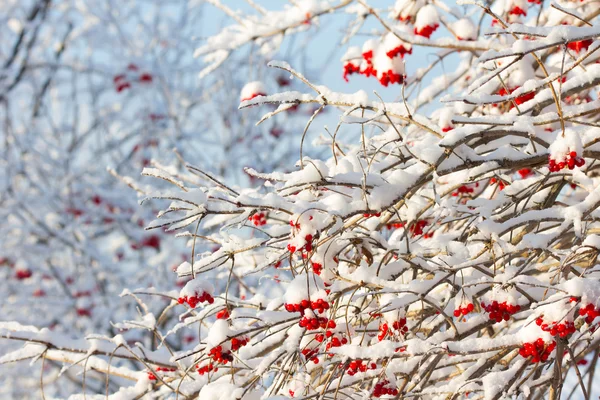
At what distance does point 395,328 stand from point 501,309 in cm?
39

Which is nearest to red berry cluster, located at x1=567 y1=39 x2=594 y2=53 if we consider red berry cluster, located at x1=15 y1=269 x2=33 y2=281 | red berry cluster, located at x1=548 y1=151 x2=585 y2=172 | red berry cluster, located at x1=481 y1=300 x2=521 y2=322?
red berry cluster, located at x1=548 y1=151 x2=585 y2=172

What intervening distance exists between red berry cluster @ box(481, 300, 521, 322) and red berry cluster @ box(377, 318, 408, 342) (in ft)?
1.00

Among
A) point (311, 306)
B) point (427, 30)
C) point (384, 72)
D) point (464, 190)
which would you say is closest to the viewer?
point (311, 306)

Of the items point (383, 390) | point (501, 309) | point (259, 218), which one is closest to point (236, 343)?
point (383, 390)

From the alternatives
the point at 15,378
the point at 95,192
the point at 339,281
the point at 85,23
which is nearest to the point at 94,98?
the point at 85,23

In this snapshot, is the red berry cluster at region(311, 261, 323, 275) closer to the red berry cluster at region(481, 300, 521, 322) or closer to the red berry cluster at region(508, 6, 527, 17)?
the red berry cluster at region(481, 300, 521, 322)

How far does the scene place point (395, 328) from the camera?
2.53 m

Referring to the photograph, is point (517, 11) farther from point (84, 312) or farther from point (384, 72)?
point (84, 312)

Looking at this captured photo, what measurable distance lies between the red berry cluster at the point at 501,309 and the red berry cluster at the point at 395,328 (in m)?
0.30

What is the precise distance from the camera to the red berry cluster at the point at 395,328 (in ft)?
8.27

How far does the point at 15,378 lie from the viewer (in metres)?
10.6

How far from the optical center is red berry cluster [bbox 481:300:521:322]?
7.77ft

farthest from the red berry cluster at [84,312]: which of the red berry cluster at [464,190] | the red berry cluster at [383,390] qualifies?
the red berry cluster at [383,390]

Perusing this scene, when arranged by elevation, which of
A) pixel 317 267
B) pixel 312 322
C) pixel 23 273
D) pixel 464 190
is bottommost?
pixel 312 322
